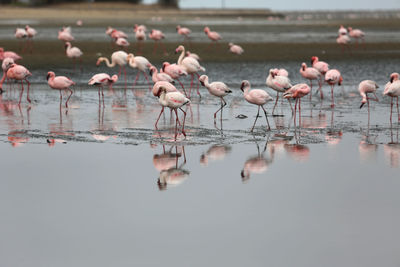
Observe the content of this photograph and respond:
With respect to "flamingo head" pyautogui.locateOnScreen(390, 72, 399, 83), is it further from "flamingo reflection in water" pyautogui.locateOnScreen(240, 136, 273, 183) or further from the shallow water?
"flamingo reflection in water" pyautogui.locateOnScreen(240, 136, 273, 183)

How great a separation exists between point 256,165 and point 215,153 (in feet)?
3.01

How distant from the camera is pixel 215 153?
10836mm

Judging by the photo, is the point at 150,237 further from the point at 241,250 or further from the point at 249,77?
the point at 249,77

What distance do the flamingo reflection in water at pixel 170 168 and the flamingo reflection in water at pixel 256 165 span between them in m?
0.70

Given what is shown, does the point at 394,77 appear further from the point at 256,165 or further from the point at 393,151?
the point at 256,165

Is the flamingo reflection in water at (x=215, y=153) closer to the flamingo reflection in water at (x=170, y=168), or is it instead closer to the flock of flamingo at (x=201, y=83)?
the flamingo reflection in water at (x=170, y=168)

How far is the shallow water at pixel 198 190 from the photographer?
6820mm

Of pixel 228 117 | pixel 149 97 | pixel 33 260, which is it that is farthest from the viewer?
pixel 149 97

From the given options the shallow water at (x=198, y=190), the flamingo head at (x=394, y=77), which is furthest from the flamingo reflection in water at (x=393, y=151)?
the flamingo head at (x=394, y=77)

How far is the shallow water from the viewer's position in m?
6.82

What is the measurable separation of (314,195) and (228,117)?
19.9 ft

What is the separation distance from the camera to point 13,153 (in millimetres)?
10859

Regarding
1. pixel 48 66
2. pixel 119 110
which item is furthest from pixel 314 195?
pixel 48 66

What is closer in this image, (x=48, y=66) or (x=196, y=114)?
(x=196, y=114)
